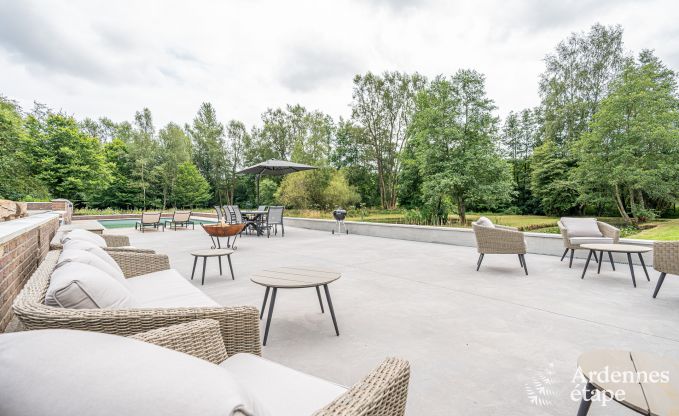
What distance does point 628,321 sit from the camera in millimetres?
2627

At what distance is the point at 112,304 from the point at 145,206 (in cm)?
2646

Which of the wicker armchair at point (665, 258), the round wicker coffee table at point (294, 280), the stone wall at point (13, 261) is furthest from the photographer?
the wicker armchair at point (665, 258)

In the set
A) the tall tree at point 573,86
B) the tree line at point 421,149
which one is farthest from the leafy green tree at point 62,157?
the tall tree at point 573,86

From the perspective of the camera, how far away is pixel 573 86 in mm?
15969

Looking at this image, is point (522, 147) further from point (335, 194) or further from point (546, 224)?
point (335, 194)

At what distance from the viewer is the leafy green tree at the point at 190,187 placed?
25.1 metres

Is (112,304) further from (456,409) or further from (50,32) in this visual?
(50,32)

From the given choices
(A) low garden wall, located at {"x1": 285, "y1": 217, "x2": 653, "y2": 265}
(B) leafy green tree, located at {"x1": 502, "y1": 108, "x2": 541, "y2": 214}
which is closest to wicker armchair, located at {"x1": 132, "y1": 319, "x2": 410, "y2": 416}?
(A) low garden wall, located at {"x1": 285, "y1": 217, "x2": 653, "y2": 265}

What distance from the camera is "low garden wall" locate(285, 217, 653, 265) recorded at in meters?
5.37

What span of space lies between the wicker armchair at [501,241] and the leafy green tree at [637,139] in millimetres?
8752

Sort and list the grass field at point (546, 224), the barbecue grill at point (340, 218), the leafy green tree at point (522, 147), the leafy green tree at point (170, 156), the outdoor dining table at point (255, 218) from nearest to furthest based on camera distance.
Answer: the grass field at point (546, 224) < the barbecue grill at point (340, 218) < the outdoor dining table at point (255, 218) < the leafy green tree at point (522, 147) < the leafy green tree at point (170, 156)

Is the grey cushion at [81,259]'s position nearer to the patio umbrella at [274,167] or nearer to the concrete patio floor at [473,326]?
the concrete patio floor at [473,326]

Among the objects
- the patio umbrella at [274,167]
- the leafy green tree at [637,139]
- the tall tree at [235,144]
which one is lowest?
the patio umbrella at [274,167]

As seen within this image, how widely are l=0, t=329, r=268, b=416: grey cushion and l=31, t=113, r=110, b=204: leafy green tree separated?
75.2 ft
